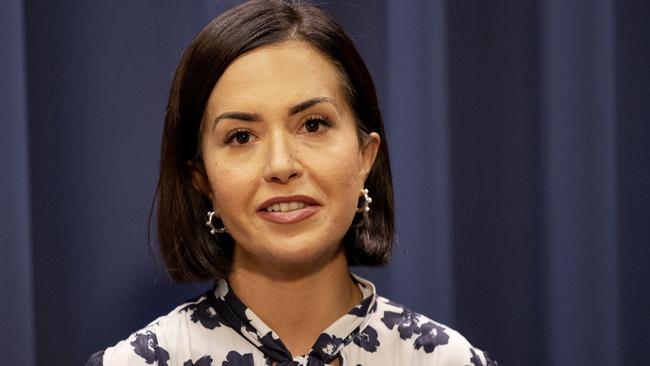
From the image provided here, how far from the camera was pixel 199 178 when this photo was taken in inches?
48.3

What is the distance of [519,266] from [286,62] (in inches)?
28.1

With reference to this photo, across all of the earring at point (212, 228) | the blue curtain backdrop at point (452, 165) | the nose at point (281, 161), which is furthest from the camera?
the blue curtain backdrop at point (452, 165)

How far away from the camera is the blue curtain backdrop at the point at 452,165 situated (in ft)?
4.74

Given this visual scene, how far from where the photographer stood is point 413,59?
1556 mm

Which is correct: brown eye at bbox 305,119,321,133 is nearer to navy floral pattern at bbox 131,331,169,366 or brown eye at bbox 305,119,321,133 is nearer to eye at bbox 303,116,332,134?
eye at bbox 303,116,332,134

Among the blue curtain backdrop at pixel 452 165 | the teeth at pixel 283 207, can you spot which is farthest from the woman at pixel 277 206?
the blue curtain backdrop at pixel 452 165

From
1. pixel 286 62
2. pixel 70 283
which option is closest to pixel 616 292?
pixel 286 62

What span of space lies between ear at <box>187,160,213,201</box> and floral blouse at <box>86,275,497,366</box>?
13cm

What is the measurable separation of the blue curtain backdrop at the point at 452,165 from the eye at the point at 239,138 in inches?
15.1

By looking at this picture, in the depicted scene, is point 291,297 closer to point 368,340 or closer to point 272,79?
point 368,340

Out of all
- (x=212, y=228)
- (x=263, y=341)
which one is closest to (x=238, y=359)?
(x=263, y=341)

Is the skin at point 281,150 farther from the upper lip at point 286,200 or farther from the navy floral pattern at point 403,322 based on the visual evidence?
the navy floral pattern at point 403,322

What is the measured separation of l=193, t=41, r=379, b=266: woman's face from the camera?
112 cm

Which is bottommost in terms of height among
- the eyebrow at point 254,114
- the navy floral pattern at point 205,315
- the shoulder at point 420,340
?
the shoulder at point 420,340
